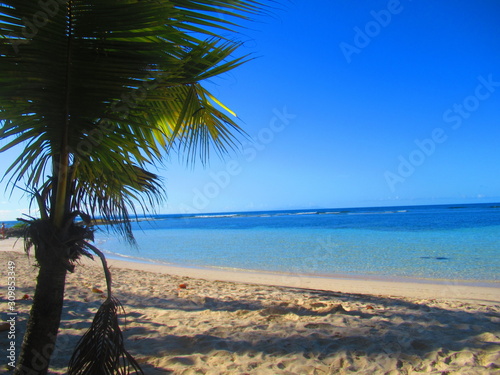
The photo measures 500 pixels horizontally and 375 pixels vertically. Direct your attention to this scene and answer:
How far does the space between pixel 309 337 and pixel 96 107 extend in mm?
2701

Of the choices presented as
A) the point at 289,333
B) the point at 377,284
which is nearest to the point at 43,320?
the point at 289,333

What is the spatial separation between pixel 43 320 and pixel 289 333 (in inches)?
90.9

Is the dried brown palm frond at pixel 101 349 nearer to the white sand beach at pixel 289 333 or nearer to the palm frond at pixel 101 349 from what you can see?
the palm frond at pixel 101 349

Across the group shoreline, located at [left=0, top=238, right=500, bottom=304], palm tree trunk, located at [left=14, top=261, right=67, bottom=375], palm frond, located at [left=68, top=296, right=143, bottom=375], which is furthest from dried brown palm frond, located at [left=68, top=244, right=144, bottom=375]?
shoreline, located at [left=0, top=238, right=500, bottom=304]

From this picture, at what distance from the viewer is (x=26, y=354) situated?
1664 mm

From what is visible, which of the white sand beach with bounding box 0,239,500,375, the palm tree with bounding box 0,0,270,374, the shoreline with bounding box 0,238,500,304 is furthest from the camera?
the shoreline with bounding box 0,238,500,304

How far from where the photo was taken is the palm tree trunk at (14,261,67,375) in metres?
1.59

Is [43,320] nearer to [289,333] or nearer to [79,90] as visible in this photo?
[79,90]

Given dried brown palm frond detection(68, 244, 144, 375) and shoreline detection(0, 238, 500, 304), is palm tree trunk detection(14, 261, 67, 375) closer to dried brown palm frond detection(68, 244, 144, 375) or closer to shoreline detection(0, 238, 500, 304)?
dried brown palm frond detection(68, 244, 144, 375)

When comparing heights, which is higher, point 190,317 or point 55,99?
point 55,99

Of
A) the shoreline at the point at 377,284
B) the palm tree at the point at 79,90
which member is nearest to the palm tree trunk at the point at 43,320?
the palm tree at the point at 79,90

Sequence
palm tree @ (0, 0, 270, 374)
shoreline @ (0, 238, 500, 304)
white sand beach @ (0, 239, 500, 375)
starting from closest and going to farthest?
palm tree @ (0, 0, 270, 374)
white sand beach @ (0, 239, 500, 375)
shoreline @ (0, 238, 500, 304)

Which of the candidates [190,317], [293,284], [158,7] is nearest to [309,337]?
[190,317]

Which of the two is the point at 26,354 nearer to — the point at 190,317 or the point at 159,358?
the point at 159,358
